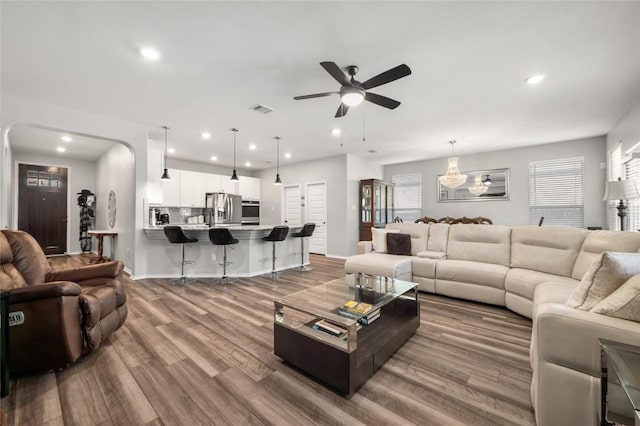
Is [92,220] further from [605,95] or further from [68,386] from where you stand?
[605,95]

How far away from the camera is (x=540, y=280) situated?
2732 millimetres

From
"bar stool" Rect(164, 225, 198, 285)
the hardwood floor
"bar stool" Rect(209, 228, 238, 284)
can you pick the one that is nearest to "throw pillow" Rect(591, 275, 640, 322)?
the hardwood floor

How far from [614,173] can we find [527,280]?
3.86 metres

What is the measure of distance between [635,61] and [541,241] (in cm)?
203

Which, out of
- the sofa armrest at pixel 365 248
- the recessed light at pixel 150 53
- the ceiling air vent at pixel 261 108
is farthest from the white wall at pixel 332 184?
the recessed light at pixel 150 53

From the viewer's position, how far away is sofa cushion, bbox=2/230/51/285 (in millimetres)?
2131

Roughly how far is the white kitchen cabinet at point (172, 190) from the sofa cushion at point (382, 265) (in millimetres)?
5166

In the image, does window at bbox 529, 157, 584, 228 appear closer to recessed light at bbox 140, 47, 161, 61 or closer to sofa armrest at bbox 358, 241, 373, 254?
sofa armrest at bbox 358, 241, 373, 254

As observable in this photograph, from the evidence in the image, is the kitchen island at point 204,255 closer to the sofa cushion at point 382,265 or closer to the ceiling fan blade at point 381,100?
the sofa cushion at point 382,265

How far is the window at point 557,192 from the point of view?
5605 millimetres

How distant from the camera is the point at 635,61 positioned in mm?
2664

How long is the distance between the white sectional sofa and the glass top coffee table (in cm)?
89

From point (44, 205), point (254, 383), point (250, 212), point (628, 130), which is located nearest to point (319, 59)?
point (254, 383)

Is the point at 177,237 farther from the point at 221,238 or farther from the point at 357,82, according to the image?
the point at 357,82
